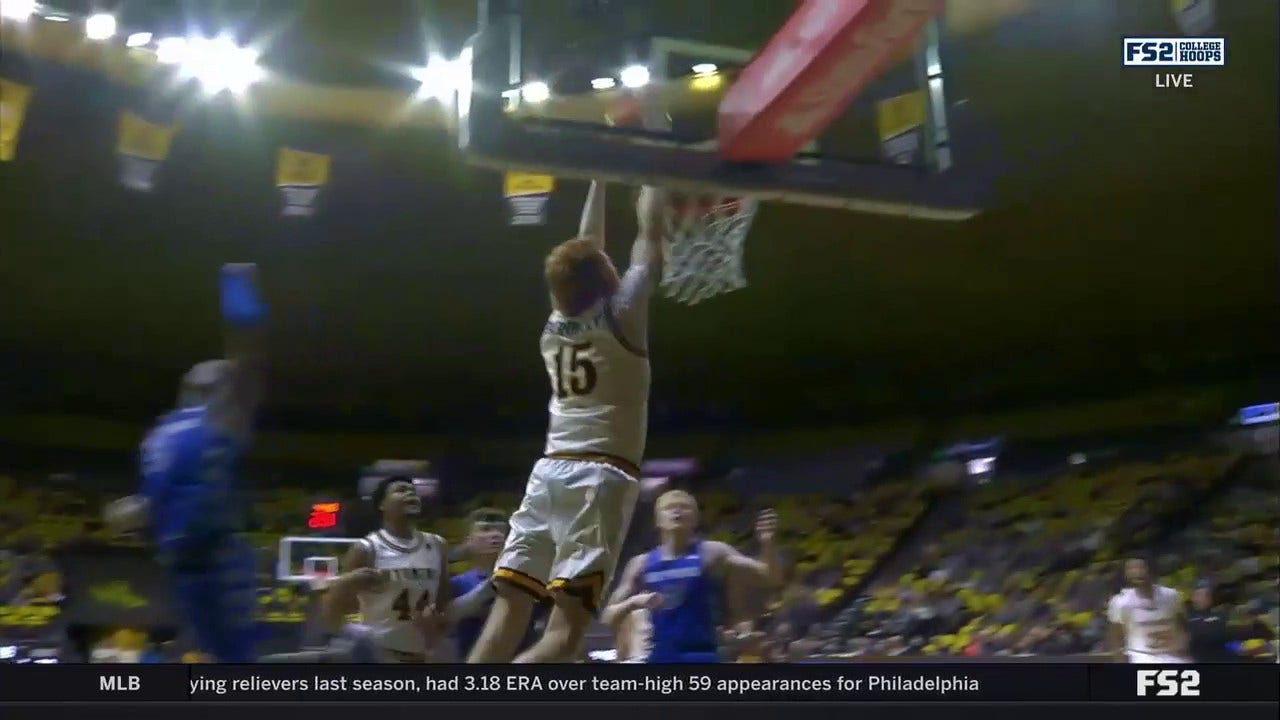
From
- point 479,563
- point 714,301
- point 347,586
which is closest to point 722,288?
point 714,301

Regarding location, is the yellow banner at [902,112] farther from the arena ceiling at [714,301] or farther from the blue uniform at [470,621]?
the blue uniform at [470,621]

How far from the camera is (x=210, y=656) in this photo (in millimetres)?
2873

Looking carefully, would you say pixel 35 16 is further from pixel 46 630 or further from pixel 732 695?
pixel 732 695

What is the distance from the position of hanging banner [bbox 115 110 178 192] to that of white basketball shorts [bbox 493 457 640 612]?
1.11 metres

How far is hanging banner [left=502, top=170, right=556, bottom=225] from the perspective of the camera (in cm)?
291

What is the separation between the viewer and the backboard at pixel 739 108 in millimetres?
2900

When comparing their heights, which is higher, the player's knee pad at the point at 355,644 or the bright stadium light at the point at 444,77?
the bright stadium light at the point at 444,77

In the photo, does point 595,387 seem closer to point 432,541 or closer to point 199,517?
point 432,541

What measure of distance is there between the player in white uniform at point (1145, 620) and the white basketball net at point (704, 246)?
3.58ft

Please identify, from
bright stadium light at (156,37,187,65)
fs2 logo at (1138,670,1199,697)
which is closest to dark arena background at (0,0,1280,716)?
bright stadium light at (156,37,187,65)

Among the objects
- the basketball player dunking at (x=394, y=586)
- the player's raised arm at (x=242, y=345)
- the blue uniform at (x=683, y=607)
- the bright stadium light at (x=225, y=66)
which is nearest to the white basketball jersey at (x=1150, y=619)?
the blue uniform at (x=683, y=607)

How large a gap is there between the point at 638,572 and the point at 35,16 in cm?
187

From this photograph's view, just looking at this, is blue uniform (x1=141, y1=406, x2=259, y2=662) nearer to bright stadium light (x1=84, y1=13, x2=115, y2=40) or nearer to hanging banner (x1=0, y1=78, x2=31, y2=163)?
hanging banner (x1=0, y1=78, x2=31, y2=163)

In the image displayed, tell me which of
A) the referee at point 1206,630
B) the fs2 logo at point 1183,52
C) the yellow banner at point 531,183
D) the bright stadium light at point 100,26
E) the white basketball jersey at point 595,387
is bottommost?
the referee at point 1206,630
